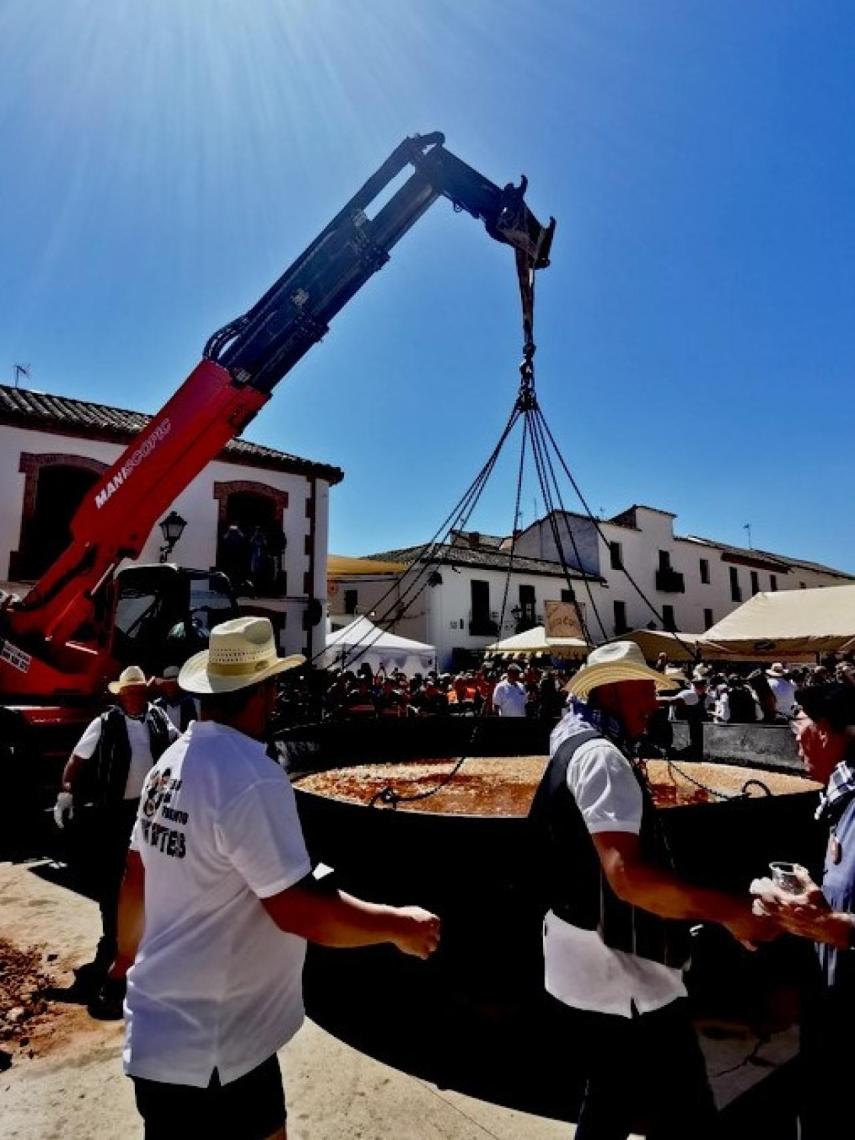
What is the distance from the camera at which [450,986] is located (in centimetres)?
324

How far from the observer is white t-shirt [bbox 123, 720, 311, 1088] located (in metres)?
1.52

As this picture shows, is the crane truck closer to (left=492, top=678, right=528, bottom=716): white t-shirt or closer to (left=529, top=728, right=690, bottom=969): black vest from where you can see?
(left=529, top=728, right=690, bottom=969): black vest

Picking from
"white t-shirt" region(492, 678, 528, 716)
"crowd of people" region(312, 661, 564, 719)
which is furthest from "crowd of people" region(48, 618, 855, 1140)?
"white t-shirt" region(492, 678, 528, 716)

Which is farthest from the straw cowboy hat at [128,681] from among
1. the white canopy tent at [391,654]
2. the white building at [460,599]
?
the white building at [460,599]

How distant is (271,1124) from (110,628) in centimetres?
675

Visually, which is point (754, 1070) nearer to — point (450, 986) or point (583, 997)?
point (450, 986)

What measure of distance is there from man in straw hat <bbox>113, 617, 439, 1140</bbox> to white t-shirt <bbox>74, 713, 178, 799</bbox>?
2774 millimetres

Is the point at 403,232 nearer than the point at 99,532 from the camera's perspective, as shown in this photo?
Yes

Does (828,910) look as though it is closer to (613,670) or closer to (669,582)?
(613,670)

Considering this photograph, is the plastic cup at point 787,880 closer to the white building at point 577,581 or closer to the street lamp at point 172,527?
the street lamp at point 172,527

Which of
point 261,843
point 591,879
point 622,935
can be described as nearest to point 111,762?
point 261,843

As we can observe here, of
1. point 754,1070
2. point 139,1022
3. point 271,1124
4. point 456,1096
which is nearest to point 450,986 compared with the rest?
point 456,1096

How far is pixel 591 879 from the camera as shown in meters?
2.04

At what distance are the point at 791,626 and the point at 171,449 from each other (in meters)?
10.8
